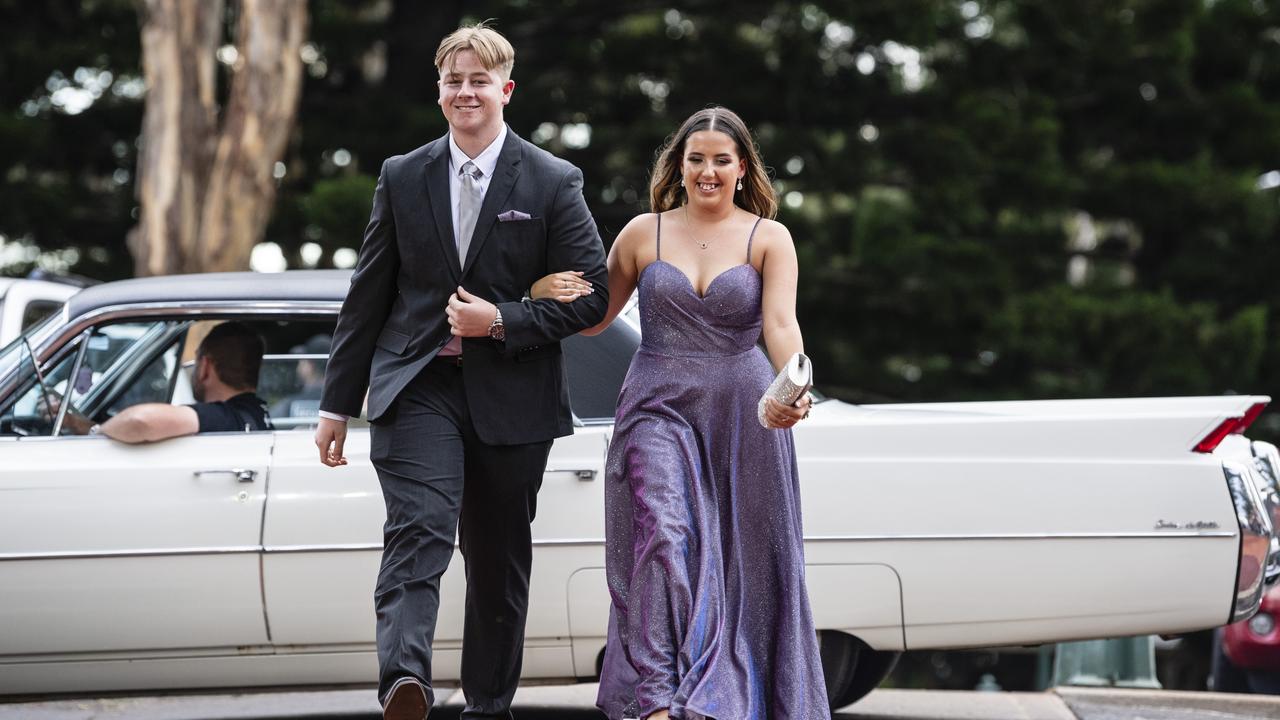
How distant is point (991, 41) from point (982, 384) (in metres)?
3.09

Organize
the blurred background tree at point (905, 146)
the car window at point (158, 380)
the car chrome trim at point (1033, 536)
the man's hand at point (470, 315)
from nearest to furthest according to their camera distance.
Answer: the man's hand at point (470, 315)
the car chrome trim at point (1033, 536)
the car window at point (158, 380)
the blurred background tree at point (905, 146)

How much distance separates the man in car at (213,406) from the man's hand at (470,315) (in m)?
1.31

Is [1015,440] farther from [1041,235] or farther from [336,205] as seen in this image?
[1041,235]

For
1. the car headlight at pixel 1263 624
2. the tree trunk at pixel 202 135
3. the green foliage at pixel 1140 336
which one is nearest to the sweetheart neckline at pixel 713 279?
the car headlight at pixel 1263 624

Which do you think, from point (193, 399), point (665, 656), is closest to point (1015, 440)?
point (665, 656)

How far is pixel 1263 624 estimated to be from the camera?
7.75 metres

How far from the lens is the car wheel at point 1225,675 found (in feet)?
28.0

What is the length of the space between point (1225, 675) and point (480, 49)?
6533mm

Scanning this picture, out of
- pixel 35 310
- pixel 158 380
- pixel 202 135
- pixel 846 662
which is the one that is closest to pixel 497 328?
pixel 846 662

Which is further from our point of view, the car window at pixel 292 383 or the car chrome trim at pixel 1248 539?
the car window at pixel 292 383

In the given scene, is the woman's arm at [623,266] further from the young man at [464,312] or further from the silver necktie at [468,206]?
the silver necktie at [468,206]

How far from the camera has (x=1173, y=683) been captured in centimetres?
1325

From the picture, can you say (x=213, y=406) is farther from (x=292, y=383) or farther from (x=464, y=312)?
(x=464, y=312)

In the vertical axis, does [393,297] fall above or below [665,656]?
above
